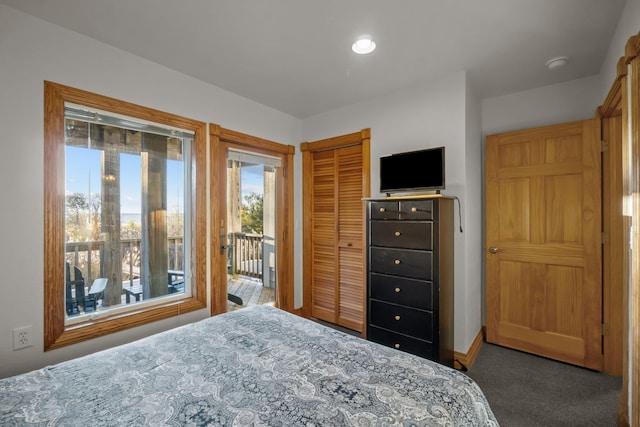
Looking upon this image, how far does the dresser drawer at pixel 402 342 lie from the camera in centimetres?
231

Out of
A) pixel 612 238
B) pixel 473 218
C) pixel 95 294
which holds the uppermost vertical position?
pixel 473 218

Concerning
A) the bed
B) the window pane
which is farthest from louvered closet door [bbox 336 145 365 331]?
the bed

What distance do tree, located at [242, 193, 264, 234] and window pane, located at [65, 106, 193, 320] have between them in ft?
2.14

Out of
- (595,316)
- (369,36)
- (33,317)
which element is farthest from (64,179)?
(595,316)

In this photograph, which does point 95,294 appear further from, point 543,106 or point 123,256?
point 543,106

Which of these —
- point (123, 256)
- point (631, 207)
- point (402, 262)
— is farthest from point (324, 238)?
point (631, 207)

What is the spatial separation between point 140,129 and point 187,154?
0.42 m

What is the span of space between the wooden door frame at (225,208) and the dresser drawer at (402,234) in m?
1.34

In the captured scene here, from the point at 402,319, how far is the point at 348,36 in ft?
7.47

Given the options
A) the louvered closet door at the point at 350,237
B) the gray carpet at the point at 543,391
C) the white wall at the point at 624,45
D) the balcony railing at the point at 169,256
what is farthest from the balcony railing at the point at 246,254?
the white wall at the point at 624,45

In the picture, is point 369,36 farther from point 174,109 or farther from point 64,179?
point 64,179

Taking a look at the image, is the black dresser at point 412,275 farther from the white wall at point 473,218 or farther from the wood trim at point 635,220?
the wood trim at point 635,220

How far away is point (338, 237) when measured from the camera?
3459mm

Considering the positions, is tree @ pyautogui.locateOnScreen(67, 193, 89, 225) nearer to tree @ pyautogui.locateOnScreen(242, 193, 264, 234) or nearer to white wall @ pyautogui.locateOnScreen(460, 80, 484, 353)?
tree @ pyautogui.locateOnScreen(242, 193, 264, 234)
